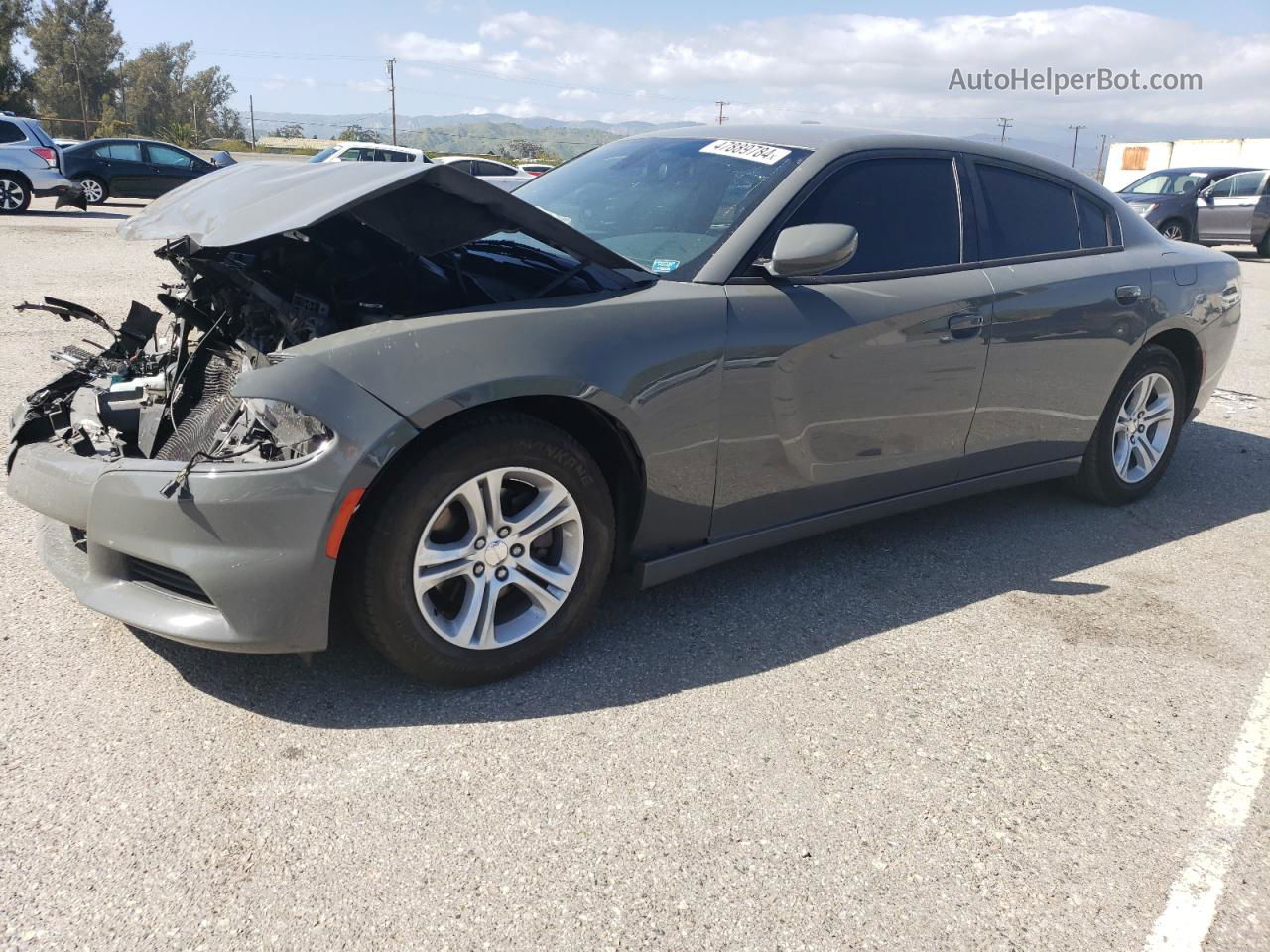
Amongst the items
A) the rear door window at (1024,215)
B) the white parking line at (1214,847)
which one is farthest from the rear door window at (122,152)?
the white parking line at (1214,847)

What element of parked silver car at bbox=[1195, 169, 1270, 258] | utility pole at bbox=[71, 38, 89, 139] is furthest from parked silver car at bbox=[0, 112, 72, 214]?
utility pole at bbox=[71, 38, 89, 139]

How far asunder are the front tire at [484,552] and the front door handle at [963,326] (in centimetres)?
154

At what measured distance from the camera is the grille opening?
105 inches

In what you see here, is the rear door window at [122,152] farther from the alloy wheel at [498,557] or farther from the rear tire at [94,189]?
the alloy wheel at [498,557]

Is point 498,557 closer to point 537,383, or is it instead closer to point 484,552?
point 484,552

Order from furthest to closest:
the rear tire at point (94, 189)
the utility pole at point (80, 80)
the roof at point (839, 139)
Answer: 1. the utility pole at point (80, 80)
2. the rear tire at point (94, 189)
3. the roof at point (839, 139)

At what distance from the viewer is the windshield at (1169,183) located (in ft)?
66.6

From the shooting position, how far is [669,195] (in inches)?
146

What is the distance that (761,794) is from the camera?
2562mm

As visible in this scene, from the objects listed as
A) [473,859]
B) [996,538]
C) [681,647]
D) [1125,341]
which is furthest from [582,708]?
[1125,341]

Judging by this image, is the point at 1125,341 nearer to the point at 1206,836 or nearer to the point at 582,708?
the point at 1206,836

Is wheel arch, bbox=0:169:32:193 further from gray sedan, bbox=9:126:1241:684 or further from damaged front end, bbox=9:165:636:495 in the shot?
damaged front end, bbox=9:165:636:495

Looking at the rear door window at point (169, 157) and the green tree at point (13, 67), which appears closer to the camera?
the rear door window at point (169, 157)

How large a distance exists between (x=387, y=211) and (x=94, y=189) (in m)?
20.3
